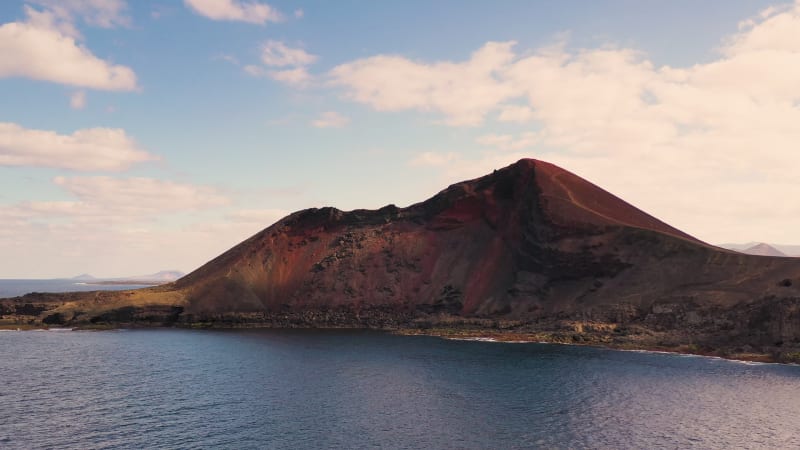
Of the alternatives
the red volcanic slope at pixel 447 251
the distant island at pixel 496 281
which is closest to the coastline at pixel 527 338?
the distant island at pixel 496 281

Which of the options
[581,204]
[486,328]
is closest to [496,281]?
[486,328]

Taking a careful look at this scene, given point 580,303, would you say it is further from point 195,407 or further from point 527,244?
point 195,407

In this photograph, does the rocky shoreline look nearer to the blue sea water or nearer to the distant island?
the distant island

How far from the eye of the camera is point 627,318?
10856 centimetres

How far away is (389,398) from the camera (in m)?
65.7

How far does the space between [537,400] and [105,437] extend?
1763 inches

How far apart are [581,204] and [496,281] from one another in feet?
96.8

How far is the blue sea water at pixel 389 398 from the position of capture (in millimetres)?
51062

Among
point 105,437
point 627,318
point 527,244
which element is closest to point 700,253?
point 627,318

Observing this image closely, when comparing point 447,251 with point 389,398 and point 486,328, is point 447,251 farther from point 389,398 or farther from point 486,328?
point 389,398

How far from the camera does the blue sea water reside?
168 ft

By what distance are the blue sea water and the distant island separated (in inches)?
578

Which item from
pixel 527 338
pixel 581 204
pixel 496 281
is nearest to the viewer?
pixel 527 338

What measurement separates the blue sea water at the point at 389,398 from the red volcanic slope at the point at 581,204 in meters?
42.8
